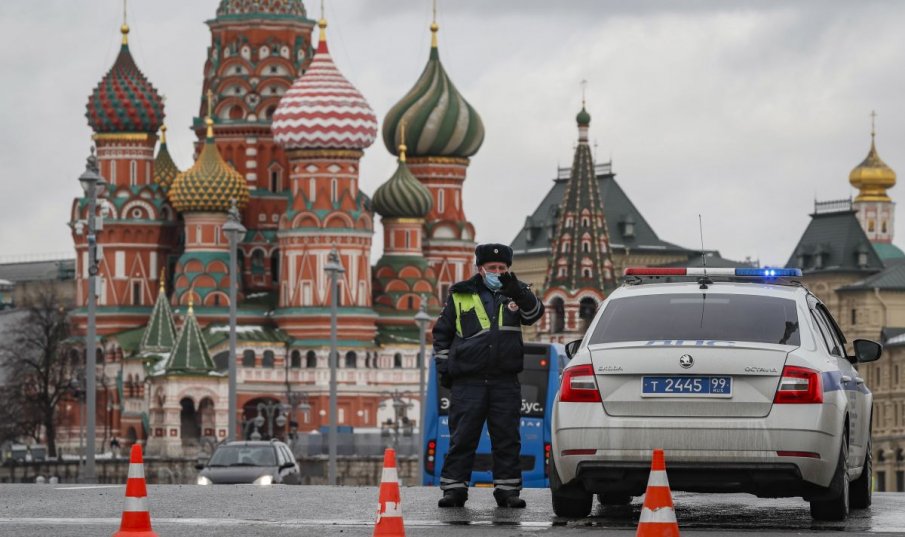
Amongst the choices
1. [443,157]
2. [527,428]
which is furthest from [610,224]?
[527,428]

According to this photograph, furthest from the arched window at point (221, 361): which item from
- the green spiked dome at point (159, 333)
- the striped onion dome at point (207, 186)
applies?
the striped onion dome at point (207, 186)

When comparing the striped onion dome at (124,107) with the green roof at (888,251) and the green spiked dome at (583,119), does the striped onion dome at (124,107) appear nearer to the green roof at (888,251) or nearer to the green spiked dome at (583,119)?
the green spiked dome at (583,119)

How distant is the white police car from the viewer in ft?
48.3

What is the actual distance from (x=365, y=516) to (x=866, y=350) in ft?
10.7

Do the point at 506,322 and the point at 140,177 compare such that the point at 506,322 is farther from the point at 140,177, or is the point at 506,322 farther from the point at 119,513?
the point at 140,177

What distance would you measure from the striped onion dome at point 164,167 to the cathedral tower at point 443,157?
938 centimetres

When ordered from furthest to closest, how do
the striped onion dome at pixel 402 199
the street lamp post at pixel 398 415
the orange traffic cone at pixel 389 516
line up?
the striped onion dome at pixel 402 199 → the street lamp post at pixel 398 415 → the orange traffic cone at pixel 389 516

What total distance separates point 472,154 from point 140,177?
14844mm

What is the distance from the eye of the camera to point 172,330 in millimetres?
97125

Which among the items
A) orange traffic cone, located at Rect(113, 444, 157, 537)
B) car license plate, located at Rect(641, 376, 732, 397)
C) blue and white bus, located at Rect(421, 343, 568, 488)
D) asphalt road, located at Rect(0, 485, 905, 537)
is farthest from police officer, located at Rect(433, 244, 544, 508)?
blue and white bus, located at Rect(421, 343, 568, 488)

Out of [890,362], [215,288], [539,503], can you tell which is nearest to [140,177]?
[215,288]

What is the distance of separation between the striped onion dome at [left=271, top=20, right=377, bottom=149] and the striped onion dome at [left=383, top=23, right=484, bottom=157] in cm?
797

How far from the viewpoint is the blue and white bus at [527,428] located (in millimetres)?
27703

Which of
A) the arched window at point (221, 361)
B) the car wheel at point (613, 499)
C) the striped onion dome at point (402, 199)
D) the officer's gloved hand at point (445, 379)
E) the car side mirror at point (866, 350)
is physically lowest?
the car wheel at point (613, 499)
